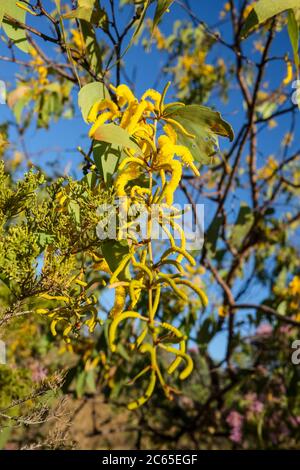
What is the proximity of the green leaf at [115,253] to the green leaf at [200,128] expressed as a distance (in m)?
0.22

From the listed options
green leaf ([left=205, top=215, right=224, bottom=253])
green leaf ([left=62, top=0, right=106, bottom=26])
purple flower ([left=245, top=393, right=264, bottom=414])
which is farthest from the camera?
purple flower ([left=245, top=393, right=264, bottom=414])

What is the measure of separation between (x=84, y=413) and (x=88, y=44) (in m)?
4.10

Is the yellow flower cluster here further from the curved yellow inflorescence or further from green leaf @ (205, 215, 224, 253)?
green leaf @ (205, 215, 224, 253)

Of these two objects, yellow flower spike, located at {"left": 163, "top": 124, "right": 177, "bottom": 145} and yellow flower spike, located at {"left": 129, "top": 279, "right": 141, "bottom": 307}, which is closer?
yellow flower spike, located at {"left": 129, "top": 279, "right": 141, "bottom": 307}

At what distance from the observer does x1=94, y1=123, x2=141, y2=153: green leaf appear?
0.59m

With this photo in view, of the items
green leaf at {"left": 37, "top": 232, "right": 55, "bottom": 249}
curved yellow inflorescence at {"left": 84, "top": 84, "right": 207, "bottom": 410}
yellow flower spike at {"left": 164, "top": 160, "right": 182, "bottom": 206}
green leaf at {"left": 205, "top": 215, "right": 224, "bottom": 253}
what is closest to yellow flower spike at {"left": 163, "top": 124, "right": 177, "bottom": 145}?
curved yellow inflorescence at {"left": 84, "top": 84, "right": 207, "bottom": 410}

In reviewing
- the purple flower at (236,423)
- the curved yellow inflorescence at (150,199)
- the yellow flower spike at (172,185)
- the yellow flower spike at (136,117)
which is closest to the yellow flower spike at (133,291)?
the curved yellow inflorescence at (150,199)

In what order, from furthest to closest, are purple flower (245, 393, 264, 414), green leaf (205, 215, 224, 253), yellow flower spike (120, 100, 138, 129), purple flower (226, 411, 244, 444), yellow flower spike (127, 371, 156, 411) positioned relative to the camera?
purple flower (245, 393, 264, 414), purple flower (226, 411, 244, 444), green leaf (205, 215, 224, 253), yellow flower spike (120, 100, 138, 129), yellow flower spike (127, 371, 156, 411)

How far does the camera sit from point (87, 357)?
2396mm

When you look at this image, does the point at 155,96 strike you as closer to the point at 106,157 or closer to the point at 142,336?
the point at 106,157

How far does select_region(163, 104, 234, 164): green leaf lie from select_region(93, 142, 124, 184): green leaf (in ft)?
0.33

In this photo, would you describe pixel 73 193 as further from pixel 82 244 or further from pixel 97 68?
pixel 97 68

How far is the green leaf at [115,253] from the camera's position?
0.59 metres
